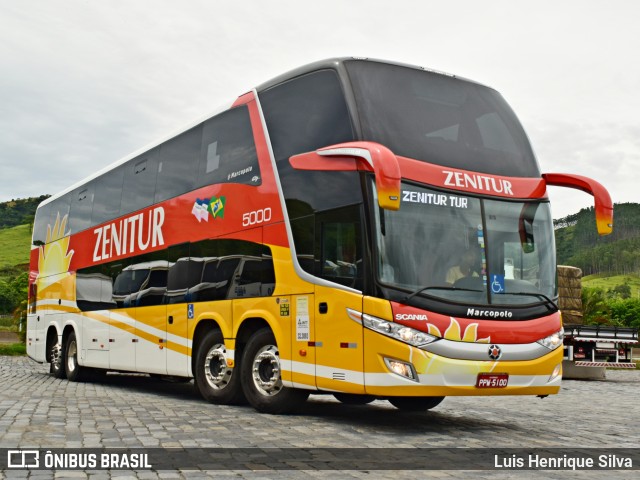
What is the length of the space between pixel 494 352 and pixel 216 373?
472cm

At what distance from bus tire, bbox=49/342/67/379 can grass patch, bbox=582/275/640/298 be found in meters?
155

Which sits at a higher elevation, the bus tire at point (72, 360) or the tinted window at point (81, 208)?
the tinted window at point (81, 208)

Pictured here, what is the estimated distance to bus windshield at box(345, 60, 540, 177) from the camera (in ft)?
32.1

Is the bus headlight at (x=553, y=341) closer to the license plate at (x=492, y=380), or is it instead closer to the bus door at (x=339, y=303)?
the license plate at (x=492, y=380)

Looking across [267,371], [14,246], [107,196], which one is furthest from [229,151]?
[14,246]

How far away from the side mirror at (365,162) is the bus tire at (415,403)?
3.51 meters

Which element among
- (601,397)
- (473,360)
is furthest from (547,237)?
(601,397)

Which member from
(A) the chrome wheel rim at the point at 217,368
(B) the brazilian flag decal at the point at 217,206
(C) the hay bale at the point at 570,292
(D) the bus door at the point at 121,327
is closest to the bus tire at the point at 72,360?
(D) the bus door at the point at 121,327

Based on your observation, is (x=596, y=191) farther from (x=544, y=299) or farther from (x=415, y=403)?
(x=415, y=403)

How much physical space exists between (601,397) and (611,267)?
173070 millimetres

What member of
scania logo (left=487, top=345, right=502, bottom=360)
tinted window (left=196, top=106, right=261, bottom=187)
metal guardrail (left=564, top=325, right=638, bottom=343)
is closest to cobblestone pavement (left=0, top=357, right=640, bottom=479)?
scania logo (left=487, top=345, right=502, bottom=360)

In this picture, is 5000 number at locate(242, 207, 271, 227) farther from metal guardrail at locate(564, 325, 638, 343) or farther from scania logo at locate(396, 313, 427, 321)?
metal guardrail at locate(564, 325, 638, 343)

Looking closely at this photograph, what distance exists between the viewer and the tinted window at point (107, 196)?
658 inches

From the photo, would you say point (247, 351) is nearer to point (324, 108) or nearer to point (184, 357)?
point (184, 357)
